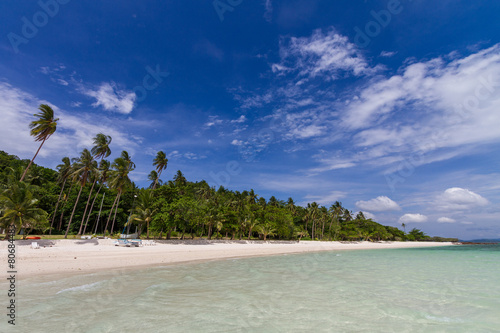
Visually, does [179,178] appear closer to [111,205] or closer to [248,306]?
[111,205]

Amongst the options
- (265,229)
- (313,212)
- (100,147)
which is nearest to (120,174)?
(100,147)

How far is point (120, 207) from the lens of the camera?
55531mm

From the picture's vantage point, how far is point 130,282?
12.8 meters

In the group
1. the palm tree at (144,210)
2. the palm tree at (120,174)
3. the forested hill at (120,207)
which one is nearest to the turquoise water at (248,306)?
the forested hill at (120,207)

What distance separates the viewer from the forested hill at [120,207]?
3244 cm

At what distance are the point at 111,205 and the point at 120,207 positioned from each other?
1.95 metres

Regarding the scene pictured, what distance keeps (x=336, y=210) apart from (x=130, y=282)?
96296 mm

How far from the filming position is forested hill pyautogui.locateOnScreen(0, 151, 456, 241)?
3244 cm

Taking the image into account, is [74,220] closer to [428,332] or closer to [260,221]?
[260,221]

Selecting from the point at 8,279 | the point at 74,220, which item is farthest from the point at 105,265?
the point at 74,220

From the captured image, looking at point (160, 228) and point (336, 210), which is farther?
point (336, 210)

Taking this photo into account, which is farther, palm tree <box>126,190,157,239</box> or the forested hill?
palm tree <box>126,190,157,239</box>

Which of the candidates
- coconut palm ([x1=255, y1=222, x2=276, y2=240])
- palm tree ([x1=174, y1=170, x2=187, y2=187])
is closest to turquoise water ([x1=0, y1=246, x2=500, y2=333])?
coconut palm ([x1=255, y1=222, x2=276, y2=240])

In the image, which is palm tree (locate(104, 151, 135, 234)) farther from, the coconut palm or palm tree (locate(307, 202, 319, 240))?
palm tree (locate(307, 202, 319, 240))
